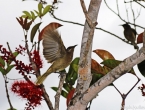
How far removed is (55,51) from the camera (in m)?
1.41

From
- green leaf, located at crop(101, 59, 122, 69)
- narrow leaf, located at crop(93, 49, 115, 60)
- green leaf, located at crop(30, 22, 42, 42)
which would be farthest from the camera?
green leaf, located at crop(30, 22, 42, 42)

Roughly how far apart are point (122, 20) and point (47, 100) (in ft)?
1.57

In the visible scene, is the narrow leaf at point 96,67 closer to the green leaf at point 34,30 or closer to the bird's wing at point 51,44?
the bird's wing at point 51,44

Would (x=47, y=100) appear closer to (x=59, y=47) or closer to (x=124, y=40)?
(x=59, y=47)

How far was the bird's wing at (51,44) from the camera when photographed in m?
1.38

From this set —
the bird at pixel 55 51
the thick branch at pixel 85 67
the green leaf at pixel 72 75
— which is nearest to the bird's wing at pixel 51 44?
the bird at pixel 55 51

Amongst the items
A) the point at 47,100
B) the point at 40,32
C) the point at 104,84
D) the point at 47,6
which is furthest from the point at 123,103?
the point at 47,6

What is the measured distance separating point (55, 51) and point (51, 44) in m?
0.03

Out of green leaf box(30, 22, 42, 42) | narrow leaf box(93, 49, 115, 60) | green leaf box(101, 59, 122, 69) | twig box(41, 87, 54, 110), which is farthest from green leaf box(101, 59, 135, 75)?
green leaf box(30, 22, 42, 42)

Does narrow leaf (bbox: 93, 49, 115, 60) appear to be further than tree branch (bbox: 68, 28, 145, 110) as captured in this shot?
Yes

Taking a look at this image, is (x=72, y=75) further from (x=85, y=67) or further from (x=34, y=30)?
(x=85, y=67)

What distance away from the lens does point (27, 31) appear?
5.21 feet

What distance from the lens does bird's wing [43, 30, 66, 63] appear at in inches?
54.3

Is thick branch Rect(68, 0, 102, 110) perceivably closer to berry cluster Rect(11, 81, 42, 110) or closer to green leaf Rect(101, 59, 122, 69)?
green leaf Rect(101, 59, 122, 69)
